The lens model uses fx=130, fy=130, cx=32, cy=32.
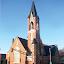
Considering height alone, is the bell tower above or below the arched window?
above

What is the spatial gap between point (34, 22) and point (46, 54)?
1458cm

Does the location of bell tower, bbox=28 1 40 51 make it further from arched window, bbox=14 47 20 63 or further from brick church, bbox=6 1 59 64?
arched window, bbox=14 47 20 63

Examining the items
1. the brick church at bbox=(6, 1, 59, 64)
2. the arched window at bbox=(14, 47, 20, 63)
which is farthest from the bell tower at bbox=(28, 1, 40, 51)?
the arched window at bbox=(14, 47, 20, 63)

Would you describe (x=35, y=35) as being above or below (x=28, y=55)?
above

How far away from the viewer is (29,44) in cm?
4431

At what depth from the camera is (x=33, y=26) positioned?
45281 millimetres

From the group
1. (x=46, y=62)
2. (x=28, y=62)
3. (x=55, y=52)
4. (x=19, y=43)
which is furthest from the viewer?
(x=55, y=52)

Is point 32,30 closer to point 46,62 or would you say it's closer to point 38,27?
point 38,27

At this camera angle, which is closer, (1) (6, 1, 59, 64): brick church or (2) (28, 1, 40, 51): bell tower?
(1) (6, 1, 59, 64): brick church

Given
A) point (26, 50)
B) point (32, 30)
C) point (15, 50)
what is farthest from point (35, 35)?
point (15, 50)

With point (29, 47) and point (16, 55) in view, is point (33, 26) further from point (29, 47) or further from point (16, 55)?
point (16, 55)

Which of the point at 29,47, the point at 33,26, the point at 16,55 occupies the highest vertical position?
the point at 33,26

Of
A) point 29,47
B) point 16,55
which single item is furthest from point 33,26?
point 16,55

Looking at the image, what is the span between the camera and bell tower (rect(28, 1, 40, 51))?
43.9m
